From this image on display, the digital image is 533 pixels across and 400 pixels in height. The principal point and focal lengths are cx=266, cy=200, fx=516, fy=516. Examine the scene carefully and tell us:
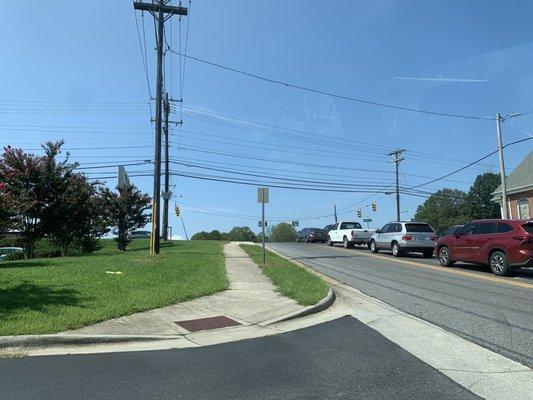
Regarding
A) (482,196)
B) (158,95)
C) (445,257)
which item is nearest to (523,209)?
(445,257)

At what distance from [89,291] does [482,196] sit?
10224 cm

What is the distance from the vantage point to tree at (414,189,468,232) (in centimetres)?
11300

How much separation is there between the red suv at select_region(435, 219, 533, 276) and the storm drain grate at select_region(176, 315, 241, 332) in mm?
10864

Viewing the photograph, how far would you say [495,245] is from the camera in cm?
1670

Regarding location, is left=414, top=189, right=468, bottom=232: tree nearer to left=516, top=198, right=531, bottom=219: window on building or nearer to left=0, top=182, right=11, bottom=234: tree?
left=516, top=198, right=531, bottom=219: window on building

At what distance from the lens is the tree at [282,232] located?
379 ft

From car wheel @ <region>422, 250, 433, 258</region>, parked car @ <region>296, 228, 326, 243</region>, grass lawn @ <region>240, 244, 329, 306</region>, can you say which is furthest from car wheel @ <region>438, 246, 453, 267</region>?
parked car @ <region>296, 228, 326, 243</region>

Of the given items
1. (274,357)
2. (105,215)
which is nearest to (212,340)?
(274,357)

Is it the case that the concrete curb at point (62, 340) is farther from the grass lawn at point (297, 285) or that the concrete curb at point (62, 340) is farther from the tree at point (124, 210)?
the tree at point (124, 210)

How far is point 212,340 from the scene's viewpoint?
24.3ft

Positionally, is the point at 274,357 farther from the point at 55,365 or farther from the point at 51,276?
the point at 51,276

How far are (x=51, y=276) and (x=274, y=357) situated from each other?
7281mm

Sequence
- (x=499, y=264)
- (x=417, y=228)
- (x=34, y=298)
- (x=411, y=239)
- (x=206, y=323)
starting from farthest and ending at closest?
(x=417, y=228), (x=411, y=239), (x=499, y=264), (x=34, y=298), (x=206, y=323)

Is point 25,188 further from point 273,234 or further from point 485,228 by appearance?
point 273,234
